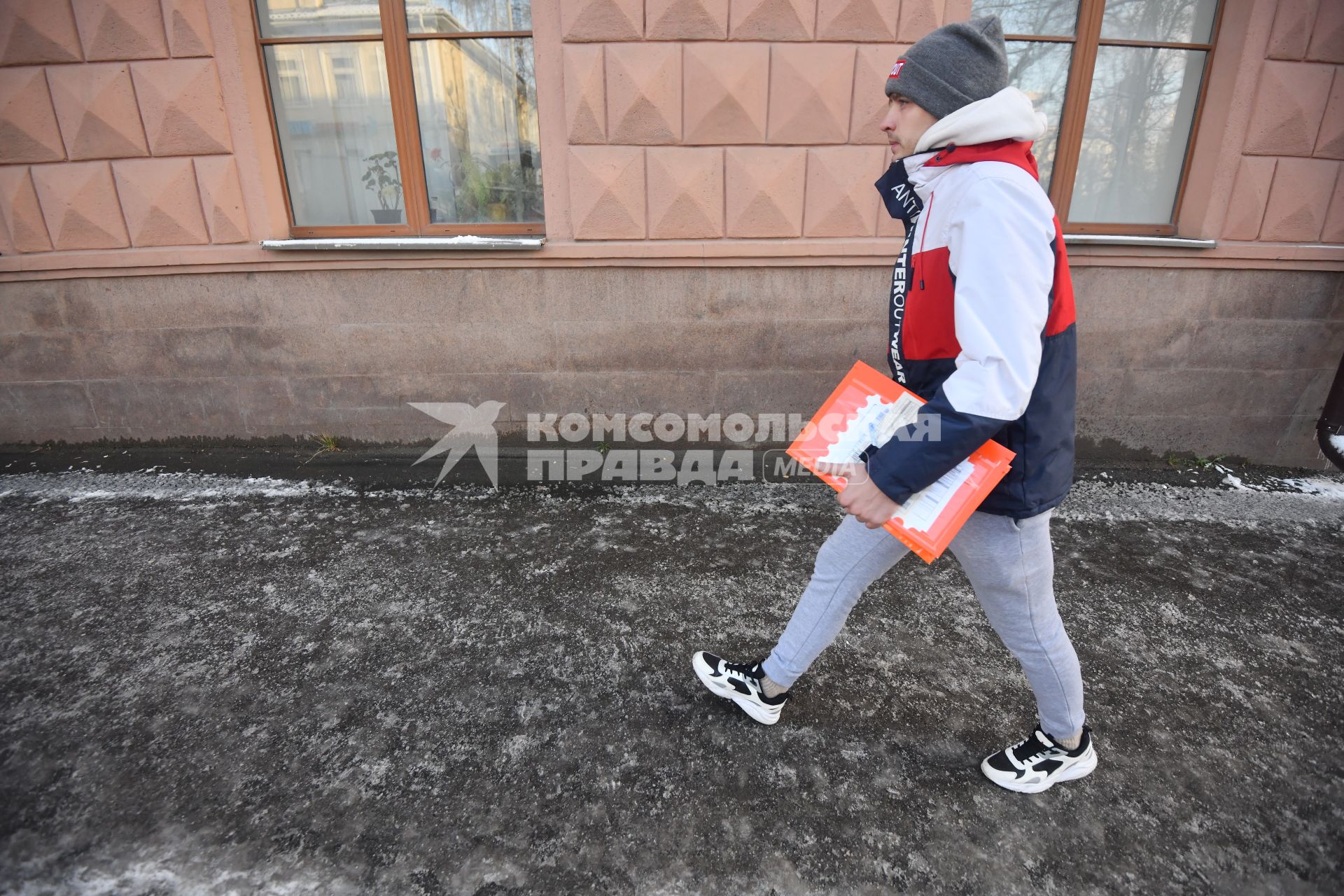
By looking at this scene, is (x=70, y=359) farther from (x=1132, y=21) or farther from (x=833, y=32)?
(x=1132, y=21)

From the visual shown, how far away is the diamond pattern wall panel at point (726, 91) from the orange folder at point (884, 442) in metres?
2.36

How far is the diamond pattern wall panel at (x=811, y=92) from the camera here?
343 cm

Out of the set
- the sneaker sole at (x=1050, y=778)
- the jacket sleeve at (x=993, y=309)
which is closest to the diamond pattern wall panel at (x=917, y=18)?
the jacket sleeve at (x=993, y=309)

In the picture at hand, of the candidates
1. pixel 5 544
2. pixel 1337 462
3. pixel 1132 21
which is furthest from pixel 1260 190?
pixel 5 544

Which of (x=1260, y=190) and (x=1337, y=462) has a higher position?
(x=1260, y=190)

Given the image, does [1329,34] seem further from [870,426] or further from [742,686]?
[742,686]

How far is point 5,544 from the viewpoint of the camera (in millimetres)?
3133

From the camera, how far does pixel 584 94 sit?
3.48 metres

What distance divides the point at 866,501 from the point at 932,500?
0.15m

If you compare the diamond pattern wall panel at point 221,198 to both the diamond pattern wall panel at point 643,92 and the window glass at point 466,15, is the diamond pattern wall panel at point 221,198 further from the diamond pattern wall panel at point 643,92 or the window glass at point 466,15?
the diamond pattern wall panel at point 643,92

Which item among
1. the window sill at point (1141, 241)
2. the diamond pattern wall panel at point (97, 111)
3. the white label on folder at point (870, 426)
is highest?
the diamond pattern wall panel at point (97, 111)

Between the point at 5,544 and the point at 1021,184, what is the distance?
433 centimetres

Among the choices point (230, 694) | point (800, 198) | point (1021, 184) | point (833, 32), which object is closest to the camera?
point (1021, 184)

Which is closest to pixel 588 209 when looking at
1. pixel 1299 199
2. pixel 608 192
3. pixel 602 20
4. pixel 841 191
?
pixel 608 192
